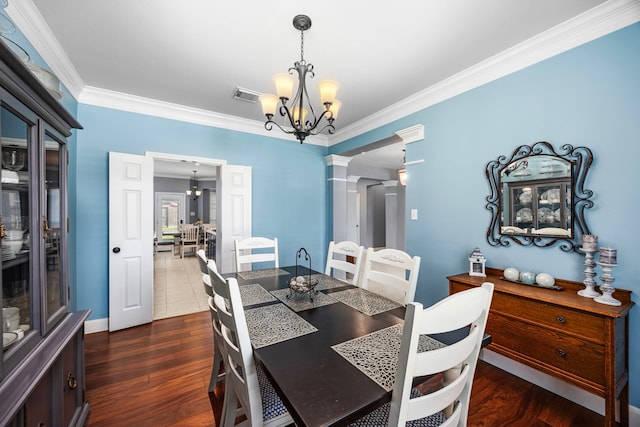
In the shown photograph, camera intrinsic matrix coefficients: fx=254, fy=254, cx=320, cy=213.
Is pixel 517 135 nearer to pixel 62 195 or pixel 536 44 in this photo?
pixel 536 44

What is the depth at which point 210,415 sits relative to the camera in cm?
167

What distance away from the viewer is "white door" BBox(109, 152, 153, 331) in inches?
113

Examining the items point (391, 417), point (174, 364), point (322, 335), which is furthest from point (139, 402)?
point (391, 417)

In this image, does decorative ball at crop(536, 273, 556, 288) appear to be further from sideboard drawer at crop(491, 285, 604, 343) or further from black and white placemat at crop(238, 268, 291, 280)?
black and white placemat at crop(238, 268, 291, 280)

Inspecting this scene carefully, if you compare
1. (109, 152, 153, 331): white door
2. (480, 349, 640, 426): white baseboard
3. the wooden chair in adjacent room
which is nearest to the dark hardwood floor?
(480, 349, 640, 426): white baseboard

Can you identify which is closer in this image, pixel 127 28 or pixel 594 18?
pixel 594 18

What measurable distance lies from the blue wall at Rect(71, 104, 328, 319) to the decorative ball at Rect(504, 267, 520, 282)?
2.80 m

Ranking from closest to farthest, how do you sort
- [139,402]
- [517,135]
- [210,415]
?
[210,415] → [139,402] → [517,135]

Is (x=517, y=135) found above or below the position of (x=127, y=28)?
below

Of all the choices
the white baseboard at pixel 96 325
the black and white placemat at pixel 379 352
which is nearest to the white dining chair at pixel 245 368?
the black and white placemat at pixel 379 352

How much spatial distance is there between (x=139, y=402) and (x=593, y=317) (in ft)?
9.67

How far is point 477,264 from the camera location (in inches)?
88.2

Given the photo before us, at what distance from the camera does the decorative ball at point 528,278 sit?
6.28ft

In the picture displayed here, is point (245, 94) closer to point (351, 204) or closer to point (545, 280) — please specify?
point (545, 280)
